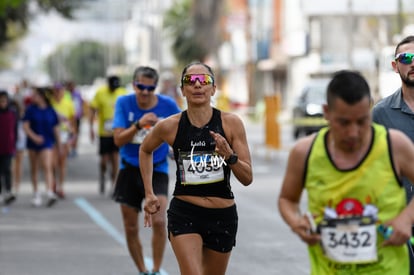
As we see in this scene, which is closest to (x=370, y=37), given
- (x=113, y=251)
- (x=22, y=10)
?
(x=22, y=10)

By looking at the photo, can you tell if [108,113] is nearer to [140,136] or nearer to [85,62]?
[140,136]

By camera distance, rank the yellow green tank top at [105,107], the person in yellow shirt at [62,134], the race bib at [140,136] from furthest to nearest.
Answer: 1. the person in yellow shirt at [62,134]
2. the yellow green tank top at [105,107]
3. the race bib at [140,136]

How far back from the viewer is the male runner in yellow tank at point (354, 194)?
601 cm

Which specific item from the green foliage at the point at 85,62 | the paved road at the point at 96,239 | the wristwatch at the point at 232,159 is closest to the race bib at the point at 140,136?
the paved road at the point at 96,239

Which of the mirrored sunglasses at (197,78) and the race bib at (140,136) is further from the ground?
the mirrored sunglasses at (197,78)

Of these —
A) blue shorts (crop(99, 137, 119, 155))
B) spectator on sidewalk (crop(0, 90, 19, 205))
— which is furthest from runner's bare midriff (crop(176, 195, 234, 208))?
spectator on sidewalk (crop(0, 90, 19, 205))

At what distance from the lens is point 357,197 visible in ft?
19.8

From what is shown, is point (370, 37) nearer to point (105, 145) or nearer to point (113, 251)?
point (105, 145)

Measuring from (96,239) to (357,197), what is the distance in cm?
947

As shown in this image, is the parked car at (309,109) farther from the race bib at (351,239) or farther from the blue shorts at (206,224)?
the race bib at (351,239)

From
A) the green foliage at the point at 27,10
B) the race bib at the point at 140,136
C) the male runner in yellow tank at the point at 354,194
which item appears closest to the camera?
the male runner in yellow tank at the point at 354,194

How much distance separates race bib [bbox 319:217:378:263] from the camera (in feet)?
19.7

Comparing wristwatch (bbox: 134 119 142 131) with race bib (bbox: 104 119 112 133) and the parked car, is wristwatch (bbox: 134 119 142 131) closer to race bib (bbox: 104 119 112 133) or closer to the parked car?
race bib (bbox: 104 119 112 133)

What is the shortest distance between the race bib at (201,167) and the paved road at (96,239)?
11.7 ft
